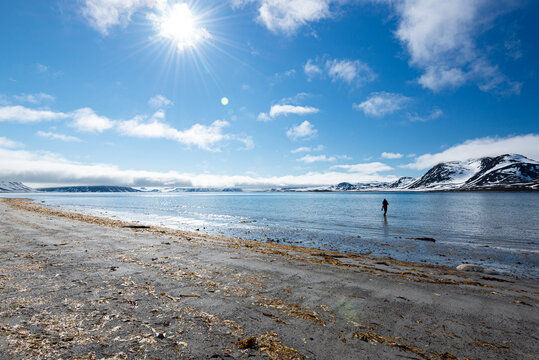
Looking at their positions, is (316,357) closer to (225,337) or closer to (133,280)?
(225,337)

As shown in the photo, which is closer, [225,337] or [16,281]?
[225,337]

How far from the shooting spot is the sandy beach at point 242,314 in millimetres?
4602

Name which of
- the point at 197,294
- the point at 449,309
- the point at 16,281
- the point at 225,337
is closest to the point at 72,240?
the point at 16,281

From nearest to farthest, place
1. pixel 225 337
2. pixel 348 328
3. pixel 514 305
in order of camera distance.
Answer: pixel 225 337, pixel 348 328, pixel 514 305

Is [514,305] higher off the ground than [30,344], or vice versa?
[30,344]

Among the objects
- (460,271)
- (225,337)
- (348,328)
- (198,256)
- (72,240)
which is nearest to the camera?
(225,337)

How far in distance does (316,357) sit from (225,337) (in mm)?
1881

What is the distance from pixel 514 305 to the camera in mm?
7414

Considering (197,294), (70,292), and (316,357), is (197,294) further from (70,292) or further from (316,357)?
(316,357)

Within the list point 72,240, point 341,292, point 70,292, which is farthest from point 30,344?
point 72,240

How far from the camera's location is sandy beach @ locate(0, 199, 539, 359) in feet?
15.1

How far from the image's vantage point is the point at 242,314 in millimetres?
6016

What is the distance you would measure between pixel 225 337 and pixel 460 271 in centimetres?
1479

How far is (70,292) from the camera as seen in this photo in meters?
6.89
